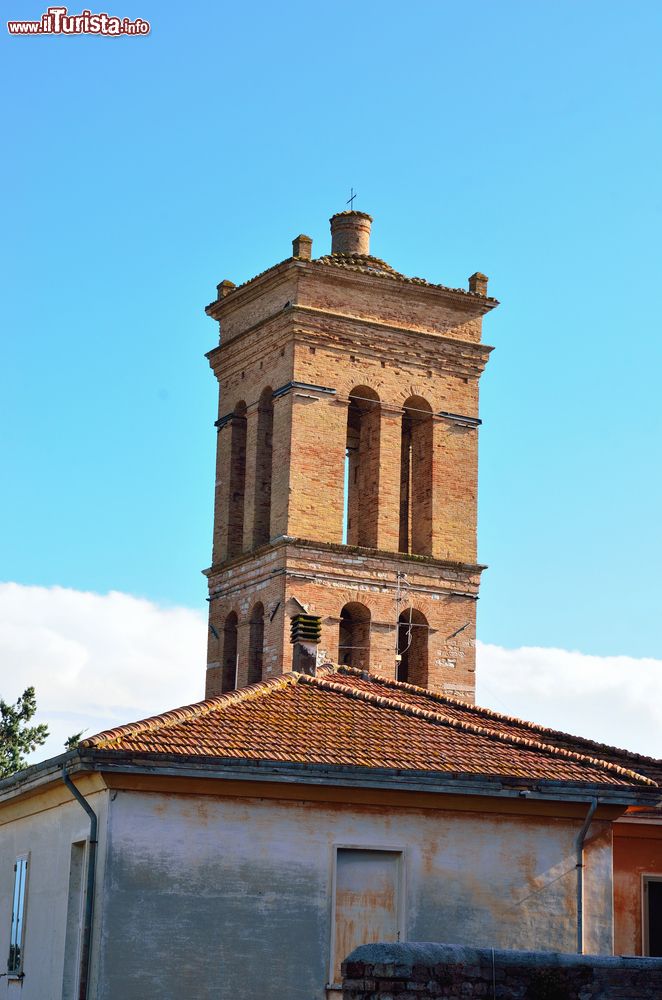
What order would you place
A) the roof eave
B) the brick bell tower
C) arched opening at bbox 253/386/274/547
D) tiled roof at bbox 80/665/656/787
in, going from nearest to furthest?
the roof eave
tiled roof at bbox 80/665/656/787
the brick bell tower
arched opening at bbox 253/386/274/547

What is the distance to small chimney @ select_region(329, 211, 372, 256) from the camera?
1598 inches

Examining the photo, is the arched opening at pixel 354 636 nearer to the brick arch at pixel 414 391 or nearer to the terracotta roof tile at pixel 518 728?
the brick arch at pixel 414 391

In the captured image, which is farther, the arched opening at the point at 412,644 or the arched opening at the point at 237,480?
the arched opening at the point at 237,480

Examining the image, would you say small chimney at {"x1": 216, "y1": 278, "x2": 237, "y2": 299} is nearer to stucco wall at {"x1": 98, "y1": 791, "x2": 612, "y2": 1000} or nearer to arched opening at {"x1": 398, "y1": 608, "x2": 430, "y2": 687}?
arched opening at {"x1": 398, "y1": 608, "x2": 430, "y2": 687}

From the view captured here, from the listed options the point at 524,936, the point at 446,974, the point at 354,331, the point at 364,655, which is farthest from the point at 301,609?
the point at 446,974

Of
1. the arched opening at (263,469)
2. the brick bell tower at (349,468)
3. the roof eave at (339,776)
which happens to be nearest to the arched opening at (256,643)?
the brick bell tower at (349,468)

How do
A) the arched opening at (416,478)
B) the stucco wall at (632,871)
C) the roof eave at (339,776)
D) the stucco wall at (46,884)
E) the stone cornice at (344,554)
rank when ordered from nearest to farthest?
the roof eave at (339,776) < the stucco wall at (46,884) < the stucco wall at (632,871) < the stone cornice at (344,554) < the arched opening at (416,478)

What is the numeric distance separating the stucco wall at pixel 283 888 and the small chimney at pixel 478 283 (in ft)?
78.2

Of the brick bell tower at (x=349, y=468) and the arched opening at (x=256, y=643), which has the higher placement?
the brick bell tower at (x=349, y=468)

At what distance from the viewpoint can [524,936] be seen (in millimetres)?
17500

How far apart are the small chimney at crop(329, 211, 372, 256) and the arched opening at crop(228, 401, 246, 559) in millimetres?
3947

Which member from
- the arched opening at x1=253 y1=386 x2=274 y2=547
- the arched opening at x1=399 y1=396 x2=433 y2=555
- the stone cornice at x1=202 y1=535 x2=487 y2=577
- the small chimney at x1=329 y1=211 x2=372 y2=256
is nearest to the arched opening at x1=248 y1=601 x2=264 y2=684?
the stone cornice at x1=202 y1=535 x2=487 y2=577

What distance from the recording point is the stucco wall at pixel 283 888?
16328mm

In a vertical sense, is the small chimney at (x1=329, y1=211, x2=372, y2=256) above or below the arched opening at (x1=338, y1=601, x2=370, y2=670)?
above
